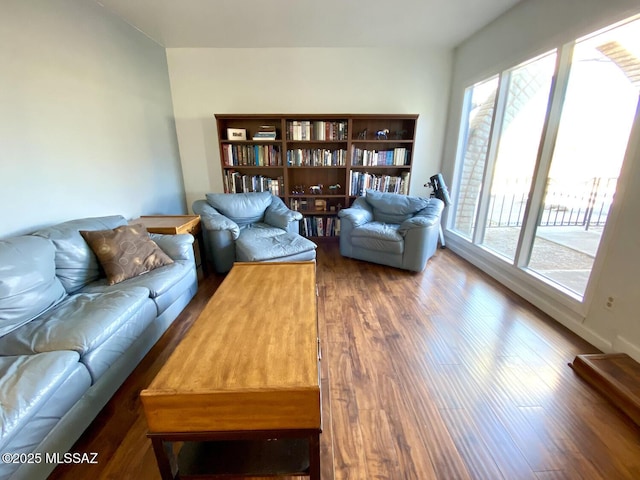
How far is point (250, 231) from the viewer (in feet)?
10.1

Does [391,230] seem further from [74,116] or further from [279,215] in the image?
[74,116]

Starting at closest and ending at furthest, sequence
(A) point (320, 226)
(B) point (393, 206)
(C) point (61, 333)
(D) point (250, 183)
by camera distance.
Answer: (C) point (61, 333)
(B) point (393, 206)
(D) point (250, 183)
(A) point (320, 226)

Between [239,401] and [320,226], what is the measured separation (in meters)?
3.21

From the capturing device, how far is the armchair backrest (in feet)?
11.1

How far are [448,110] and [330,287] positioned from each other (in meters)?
3.04

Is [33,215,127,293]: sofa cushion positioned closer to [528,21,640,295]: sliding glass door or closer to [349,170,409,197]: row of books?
[349,170,409,197]: row of books

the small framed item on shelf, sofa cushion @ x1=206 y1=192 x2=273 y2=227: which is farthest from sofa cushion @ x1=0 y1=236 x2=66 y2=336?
the small framed item on shelf

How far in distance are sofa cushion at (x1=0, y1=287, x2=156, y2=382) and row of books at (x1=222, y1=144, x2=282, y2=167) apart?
2443 millimetres

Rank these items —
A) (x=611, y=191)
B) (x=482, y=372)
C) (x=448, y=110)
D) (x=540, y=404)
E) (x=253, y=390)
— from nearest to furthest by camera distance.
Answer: (x=253, y=390), (x=540, y=404), (x=482, y=372), (x=611, y=191), (x=448, y=110)

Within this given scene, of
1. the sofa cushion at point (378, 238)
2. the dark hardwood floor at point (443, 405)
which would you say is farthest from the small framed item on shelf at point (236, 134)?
the dark hardwood floor at point (443, 405)

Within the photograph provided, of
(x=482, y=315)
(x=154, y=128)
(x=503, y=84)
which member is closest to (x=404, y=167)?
(x=503, y=84)

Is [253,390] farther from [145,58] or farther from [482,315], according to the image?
[145,58]

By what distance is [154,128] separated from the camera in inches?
127

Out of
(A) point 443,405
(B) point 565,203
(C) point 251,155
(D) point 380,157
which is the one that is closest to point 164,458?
(A) point 443,405
